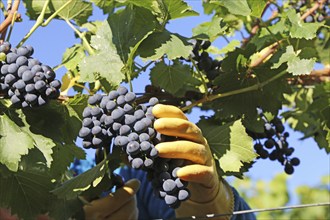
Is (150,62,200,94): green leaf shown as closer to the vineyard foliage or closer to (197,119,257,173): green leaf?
the vineyard foliage

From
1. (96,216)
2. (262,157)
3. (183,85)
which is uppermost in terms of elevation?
(183,85)

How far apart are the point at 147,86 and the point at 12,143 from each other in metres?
0.41

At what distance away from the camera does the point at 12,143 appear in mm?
1173

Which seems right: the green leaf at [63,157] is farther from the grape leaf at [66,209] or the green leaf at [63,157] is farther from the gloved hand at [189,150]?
the gloved hand at [189,150]

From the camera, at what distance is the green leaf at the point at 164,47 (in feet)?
4.32

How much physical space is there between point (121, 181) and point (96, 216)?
166mm

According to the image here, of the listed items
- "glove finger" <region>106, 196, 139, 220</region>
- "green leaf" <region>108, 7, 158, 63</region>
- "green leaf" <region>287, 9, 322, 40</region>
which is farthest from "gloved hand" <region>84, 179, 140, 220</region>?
"green leaf" <region>287, 9, 322, 40</region>

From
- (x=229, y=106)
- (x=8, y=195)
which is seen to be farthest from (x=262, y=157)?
(x=8, y=195)

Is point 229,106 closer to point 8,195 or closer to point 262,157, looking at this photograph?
point 262,157

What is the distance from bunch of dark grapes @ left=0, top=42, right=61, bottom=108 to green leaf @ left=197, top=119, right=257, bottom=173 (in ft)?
1.21

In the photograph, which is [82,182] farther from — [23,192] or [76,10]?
[76,10]

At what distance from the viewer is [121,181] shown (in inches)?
62.1

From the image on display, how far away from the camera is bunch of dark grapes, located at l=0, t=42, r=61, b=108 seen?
1158 millimetres

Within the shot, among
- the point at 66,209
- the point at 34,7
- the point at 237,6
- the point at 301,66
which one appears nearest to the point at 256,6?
the point at 237,6
